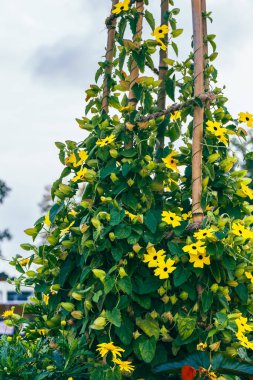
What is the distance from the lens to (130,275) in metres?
1.82

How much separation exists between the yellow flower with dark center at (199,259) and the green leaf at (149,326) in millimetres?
192

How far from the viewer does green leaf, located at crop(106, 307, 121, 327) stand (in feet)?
5.62

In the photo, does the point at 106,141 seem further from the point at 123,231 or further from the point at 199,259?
the point at 199,259

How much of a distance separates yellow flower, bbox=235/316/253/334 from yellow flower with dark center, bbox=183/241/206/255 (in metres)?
0.22

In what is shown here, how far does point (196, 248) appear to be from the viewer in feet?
5.90

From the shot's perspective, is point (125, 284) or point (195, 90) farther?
point (195, 90)

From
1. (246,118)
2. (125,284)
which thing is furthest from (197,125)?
(125,284)

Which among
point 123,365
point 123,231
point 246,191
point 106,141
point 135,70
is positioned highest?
point 135,70

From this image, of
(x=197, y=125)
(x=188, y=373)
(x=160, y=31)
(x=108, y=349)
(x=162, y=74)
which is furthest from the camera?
(x=162, y=74)

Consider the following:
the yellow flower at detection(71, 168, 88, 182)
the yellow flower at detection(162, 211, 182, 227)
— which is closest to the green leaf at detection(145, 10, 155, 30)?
the yellow flower at detection(71, 168, 88, 182)

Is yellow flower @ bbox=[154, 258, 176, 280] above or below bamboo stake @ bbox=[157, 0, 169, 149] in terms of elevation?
below

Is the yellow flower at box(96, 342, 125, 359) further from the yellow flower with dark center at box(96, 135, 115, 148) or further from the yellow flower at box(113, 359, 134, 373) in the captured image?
the yellow flower with dark center at box(96, 135, 115, 148)

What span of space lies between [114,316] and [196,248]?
0.29 metres

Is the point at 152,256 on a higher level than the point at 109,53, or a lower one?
lower
